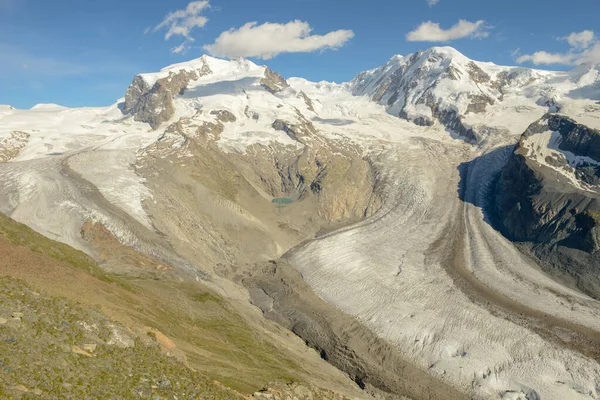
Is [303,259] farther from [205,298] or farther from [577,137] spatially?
[577,137]

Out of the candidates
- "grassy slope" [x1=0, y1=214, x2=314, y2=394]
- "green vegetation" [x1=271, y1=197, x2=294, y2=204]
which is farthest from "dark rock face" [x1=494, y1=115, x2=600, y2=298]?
"grassy slope" [x1=0, y1=214, x2=314, y2=394]

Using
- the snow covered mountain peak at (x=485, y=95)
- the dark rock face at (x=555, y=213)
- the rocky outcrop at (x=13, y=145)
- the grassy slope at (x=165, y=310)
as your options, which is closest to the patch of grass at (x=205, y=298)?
→ the grassy slope at (x=165, y=310)

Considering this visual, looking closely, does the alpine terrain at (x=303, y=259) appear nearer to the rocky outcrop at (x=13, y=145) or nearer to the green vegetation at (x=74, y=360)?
the green vegetation at (x=74, y=360)

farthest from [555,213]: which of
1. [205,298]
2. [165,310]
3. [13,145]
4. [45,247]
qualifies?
[13,145]

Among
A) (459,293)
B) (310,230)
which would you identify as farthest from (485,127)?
(459,293)

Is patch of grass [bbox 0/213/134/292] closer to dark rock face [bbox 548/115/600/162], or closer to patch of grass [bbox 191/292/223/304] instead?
patch of grass [bbox 191/292/223/304]
